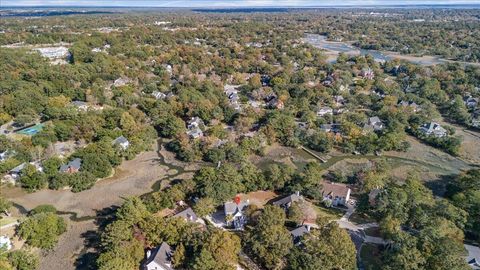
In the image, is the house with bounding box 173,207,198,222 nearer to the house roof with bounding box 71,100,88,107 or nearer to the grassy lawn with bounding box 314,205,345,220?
the grassy lawn with bounding box 314,205,345,220

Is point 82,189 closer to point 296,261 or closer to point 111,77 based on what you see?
point 296,261

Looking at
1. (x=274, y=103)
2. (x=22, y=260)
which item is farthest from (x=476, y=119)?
(x=22, y=260)

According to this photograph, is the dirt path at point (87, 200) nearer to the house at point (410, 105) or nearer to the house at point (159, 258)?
the house at point (159, 258)

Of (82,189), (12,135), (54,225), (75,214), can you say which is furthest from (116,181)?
(12,135)

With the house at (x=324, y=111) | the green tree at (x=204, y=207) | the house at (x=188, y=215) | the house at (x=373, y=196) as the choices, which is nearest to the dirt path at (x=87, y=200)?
the house at (x=188, y=215)

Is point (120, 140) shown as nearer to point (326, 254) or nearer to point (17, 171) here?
point (17, 171)
